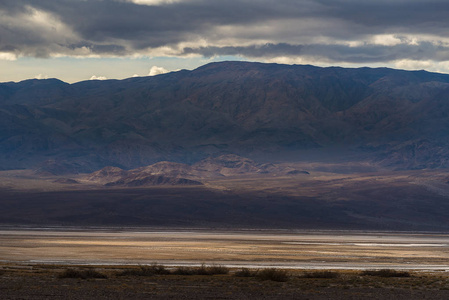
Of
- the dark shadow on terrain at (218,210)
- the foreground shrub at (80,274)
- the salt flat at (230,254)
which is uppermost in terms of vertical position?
the dark shadow on terrain at (218,210)

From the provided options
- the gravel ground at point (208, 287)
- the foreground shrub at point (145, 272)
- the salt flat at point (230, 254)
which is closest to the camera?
the gravel ground at point (208, 287)

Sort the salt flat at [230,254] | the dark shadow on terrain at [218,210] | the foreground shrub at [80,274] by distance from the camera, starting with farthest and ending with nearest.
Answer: the dark shadow on terrain at [218,210]
the salt flat at [230,254]
the foreground shrub at [80,274]

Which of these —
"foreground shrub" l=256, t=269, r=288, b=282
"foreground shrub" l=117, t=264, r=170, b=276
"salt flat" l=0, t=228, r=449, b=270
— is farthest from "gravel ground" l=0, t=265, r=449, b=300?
"salt flat" l=0, t=228, r=449, b=270

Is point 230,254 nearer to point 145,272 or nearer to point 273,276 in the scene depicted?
point 145,272

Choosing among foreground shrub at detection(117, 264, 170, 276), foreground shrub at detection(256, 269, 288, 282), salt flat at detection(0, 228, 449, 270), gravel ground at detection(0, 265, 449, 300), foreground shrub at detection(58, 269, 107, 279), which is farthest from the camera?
salt flat at detection(0, 228, 449, 270)

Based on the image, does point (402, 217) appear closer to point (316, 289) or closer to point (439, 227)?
point (439, 227)

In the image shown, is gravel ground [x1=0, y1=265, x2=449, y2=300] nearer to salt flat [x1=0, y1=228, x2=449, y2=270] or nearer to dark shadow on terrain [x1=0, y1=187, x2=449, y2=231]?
salt flat [x1=0, y1=228, x2=449, y2=270]

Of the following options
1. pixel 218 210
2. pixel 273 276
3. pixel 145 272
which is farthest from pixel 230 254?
pixel 218 210

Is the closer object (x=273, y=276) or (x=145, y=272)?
(x=273, y=276)

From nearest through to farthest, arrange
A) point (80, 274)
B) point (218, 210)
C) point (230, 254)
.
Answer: point (80, 274) < point (230, 254) < point (218, 210)

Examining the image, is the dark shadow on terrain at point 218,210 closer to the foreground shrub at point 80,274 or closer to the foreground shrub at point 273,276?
the foreground shrub at point 273,276

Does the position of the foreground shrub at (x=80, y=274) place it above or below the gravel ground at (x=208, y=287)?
above

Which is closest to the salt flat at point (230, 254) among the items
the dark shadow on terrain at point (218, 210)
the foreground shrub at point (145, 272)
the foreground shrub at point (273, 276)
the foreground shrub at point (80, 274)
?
the foreground shrub at point (145, 272)

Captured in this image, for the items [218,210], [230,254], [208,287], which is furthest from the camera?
[218,210]
